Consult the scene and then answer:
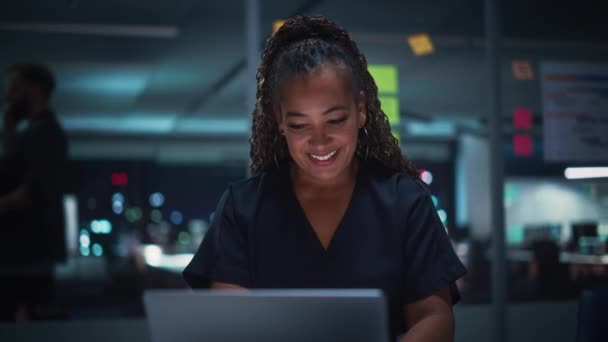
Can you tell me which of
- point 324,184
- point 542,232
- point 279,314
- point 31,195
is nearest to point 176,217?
point 542,232

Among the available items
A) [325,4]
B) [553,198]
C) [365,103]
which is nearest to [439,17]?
[325,4]

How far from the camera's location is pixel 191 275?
1.34m

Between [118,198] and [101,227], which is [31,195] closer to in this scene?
[101,227]

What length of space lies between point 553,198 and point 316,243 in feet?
12.8

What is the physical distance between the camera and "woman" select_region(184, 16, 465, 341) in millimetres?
1260

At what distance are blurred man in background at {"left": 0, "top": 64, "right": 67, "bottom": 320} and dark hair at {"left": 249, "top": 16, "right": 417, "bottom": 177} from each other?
1567 mm

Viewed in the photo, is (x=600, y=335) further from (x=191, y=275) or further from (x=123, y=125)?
(x=123, y=125)

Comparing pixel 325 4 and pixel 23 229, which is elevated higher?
pixel 325 4

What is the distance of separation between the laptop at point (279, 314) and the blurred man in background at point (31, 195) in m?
2.12

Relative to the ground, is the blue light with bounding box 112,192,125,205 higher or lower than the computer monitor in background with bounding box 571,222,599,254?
higher

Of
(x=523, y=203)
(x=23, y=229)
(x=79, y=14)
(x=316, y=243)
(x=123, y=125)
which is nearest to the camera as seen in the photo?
(x=316, y=243)

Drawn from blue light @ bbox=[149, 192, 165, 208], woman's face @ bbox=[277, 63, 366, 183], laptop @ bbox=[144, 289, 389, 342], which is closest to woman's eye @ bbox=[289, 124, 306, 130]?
woman's face @ bbox=[277, 63, 366, 183]

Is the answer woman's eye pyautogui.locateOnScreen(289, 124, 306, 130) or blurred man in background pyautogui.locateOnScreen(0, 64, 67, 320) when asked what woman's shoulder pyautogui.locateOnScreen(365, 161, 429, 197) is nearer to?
woman's eye pyautogui.locateOnScreen(289, 124, 306, 130)

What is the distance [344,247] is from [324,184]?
0.50 ft
